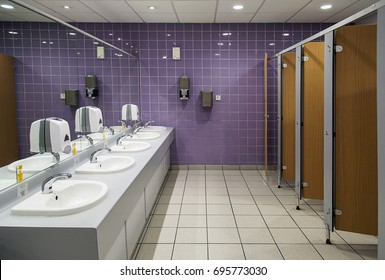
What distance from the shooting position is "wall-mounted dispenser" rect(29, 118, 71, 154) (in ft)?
7.48

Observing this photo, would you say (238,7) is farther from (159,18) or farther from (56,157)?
(56,157)

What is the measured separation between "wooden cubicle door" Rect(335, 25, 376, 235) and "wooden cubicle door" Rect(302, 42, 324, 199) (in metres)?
0.89

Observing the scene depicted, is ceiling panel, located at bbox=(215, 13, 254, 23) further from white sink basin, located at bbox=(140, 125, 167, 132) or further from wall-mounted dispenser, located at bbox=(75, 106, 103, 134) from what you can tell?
wall-mounted dispenser, located at bbox=(75, 106, 103, 134)

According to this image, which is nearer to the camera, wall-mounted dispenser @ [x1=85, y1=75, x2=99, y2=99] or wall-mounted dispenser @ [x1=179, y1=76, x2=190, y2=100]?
wall-mounted dispenser @ [x1=85, y1=75, x2=99, y2=99]

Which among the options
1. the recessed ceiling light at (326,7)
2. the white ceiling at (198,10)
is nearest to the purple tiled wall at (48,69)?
the white ceiling at (198,10)

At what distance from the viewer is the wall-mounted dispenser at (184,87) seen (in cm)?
559

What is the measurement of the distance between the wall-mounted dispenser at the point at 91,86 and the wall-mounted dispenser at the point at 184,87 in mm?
1887

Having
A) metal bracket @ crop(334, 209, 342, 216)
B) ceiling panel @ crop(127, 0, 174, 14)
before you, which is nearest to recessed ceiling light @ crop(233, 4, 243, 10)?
ceiling panel @ crop(127, 0, 174, 14)

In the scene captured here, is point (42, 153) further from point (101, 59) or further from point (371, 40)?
point (371, 40)

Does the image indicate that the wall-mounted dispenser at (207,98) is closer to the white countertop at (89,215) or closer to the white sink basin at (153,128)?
the white sink basin at (153,128)

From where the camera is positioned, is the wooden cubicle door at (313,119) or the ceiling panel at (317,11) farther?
the ceiling panel at (317,11)

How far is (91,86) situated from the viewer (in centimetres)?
388

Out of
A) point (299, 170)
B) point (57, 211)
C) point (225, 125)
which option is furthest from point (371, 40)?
point (225, 125)

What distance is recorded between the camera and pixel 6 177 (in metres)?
1.99
